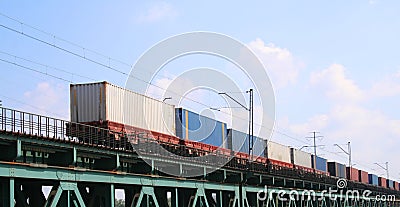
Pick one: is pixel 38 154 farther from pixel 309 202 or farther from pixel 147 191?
pixel 309 202

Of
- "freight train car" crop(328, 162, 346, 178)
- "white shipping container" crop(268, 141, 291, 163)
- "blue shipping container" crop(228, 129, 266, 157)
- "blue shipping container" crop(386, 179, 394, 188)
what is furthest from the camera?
"blue shipping container" crop(386, 179, 394, 188)

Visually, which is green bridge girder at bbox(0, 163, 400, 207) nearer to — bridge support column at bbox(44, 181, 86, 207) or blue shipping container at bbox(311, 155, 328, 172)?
bridge support column at bbox(44, 181, 86, 207)

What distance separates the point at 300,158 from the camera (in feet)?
294

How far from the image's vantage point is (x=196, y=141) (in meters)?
52.3

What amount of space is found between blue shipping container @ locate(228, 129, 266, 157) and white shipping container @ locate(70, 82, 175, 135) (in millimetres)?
18174

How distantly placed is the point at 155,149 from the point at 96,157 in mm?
7370

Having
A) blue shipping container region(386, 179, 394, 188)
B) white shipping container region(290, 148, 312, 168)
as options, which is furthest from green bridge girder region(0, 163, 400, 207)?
blue shipping container region(386, 179, 394, 188)

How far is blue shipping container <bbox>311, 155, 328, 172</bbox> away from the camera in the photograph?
96000 millimetres

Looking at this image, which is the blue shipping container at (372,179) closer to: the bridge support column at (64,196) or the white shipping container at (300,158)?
the white shipping container at (300,158)

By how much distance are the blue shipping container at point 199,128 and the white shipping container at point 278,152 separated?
567 inches

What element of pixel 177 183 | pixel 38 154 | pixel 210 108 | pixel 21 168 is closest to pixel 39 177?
pixel 21 168

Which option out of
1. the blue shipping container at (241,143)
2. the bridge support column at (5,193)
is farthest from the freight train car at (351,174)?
the bridge support column at (5,193)

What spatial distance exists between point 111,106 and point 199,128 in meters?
15.0

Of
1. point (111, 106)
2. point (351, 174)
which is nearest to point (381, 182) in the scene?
point (351, 174)
